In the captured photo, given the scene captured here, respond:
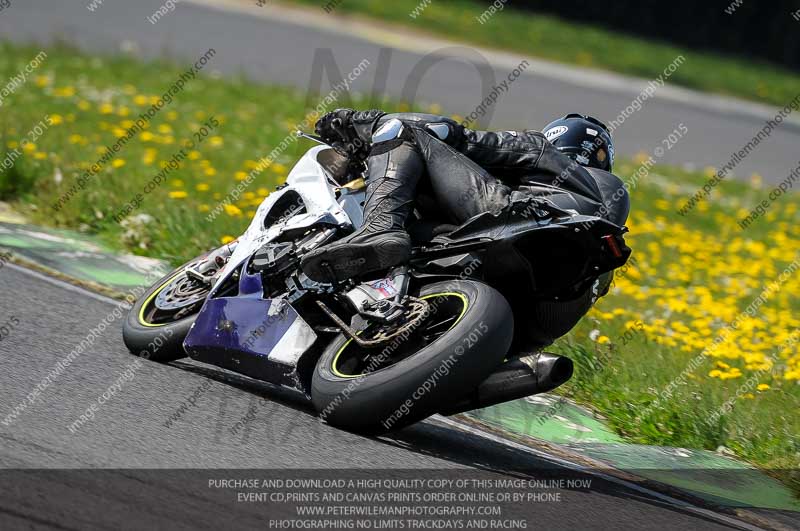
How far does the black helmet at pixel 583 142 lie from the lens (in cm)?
542

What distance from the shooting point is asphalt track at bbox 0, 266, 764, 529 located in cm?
378

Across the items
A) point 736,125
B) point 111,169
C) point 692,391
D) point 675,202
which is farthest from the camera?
point 736,125

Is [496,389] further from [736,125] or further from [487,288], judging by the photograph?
[736,125]

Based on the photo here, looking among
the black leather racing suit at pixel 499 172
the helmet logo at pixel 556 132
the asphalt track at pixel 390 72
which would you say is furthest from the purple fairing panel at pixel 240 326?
the asphalt track at pixel 390 72

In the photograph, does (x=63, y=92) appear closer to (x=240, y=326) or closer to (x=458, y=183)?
(x=240, y=326)

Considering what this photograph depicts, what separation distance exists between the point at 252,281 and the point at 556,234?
1.49m

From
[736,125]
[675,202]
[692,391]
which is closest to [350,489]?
[692,391]

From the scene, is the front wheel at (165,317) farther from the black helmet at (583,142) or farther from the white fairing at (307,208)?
the black helmet at (583,142)

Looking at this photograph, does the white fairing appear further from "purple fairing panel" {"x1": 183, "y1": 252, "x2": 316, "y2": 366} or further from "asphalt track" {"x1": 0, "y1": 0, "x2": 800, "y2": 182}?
"asphalt track" {"x1": 0, "y1": 0, "x2": 800, "y2": 182}

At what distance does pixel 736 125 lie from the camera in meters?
19.2

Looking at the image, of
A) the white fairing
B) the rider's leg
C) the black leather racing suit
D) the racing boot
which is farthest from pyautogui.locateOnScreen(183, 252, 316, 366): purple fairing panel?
the rider's leg

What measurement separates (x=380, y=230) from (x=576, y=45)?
752 inches

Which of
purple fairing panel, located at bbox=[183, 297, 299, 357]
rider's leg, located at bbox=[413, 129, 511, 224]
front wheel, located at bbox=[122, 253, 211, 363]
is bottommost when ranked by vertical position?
front wheel, located at bbox=[122, 253, 211, 363]

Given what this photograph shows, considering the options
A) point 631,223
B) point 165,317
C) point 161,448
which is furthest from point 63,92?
point 161,448
